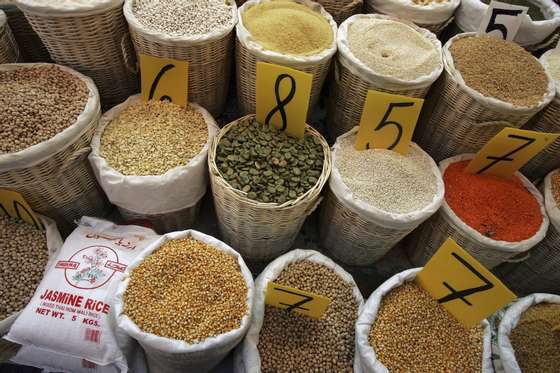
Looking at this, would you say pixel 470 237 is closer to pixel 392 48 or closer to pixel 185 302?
pixel 392 48

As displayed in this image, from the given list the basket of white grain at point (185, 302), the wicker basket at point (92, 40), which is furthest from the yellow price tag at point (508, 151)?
the wicker basket at point (92, 40)

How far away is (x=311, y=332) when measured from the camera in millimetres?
1347

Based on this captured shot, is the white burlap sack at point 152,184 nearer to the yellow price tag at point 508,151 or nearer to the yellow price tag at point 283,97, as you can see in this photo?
the yellow price tag at point 283,97

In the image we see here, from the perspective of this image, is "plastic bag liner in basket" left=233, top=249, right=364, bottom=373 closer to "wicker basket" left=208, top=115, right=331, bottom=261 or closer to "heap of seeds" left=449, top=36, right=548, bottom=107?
"wicker basket" left=208, top=115, right=331, bottom=261

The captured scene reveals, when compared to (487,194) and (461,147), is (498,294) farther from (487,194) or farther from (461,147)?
(461,147)

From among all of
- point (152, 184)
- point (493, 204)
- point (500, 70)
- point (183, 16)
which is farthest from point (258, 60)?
point (493, 204)

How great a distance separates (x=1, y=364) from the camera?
4.60 feet

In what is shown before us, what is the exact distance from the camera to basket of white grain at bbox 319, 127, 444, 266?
1414 mm

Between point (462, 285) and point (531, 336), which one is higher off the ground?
point (462, 285)

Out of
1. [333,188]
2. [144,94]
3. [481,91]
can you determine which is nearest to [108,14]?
[144,94]

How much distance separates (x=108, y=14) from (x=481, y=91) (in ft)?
4.84

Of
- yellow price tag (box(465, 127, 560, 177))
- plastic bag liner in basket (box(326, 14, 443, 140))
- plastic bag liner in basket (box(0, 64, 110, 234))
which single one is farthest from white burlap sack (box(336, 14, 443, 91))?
plastic bag liner in basket (box(0, 64, 110, 234))

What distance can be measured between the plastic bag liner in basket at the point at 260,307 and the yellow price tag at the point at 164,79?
2.56 ft

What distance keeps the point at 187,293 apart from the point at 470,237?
1.07 metres
